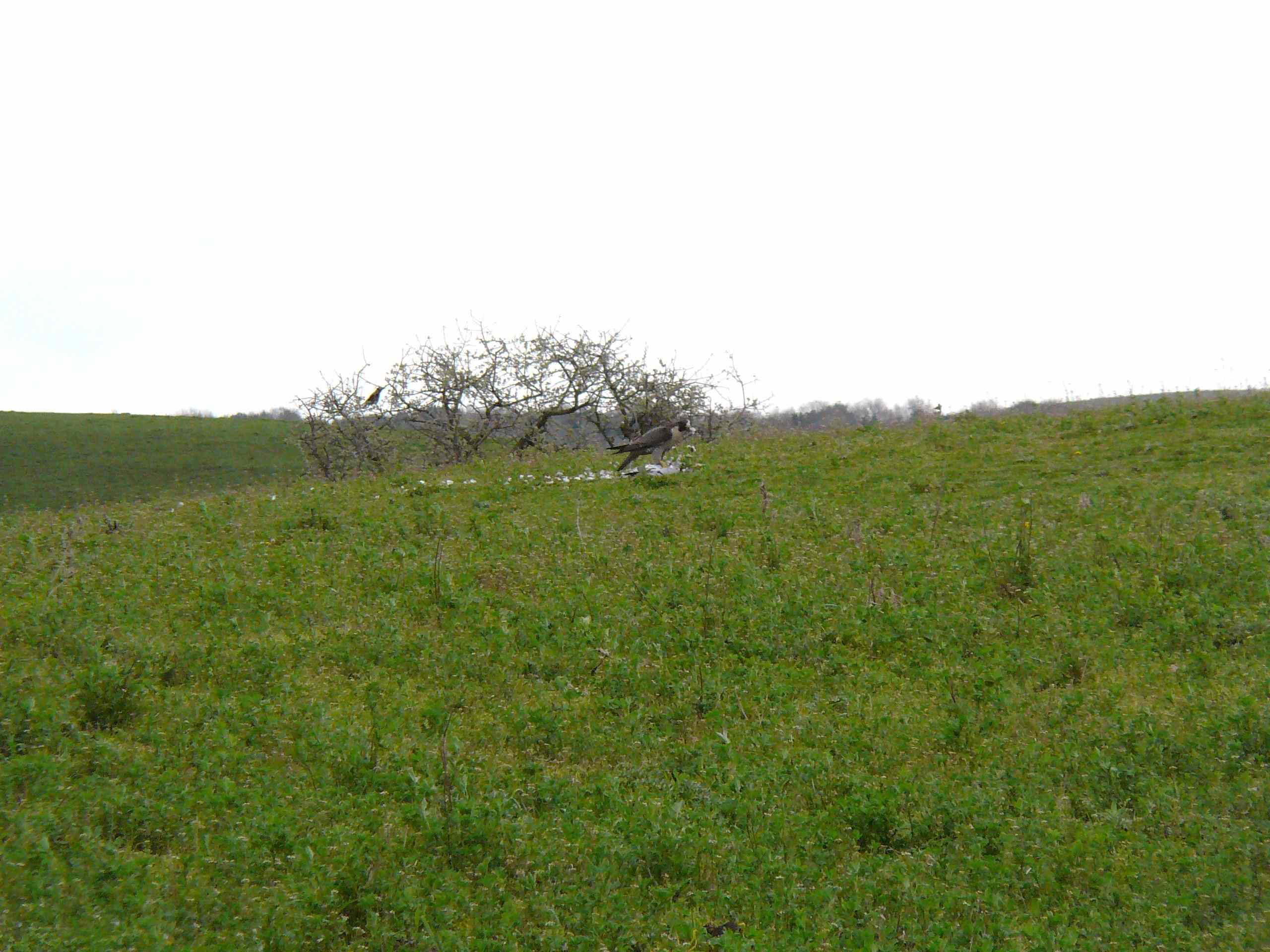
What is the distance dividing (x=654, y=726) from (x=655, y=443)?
9507 mm

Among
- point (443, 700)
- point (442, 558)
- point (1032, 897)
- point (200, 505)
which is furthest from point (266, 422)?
point (1032, 897)

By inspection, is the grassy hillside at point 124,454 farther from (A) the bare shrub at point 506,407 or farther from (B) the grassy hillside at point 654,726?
(B) the grassy hillside at point 654,726

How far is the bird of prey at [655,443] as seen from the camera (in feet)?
55.9

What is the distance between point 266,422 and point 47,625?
58.5 m

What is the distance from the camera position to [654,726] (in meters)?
7.98

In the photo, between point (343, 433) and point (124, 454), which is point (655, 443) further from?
point (124, 454)

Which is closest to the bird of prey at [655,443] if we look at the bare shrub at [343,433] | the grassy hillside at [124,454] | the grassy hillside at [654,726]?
the grassy hillside at [654,726]

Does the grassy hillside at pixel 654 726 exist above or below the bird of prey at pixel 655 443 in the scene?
below

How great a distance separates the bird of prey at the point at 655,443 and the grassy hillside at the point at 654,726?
317cm

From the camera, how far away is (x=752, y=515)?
13.8m

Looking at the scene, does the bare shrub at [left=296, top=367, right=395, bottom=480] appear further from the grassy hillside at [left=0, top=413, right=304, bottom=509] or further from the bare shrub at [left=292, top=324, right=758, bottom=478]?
the grassy hillside at [left=0, top=413, right=304, bottom=509]

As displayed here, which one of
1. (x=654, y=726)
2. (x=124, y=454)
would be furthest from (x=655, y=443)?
(x=124, y=454)

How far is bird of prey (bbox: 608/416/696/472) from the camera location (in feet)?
55.9

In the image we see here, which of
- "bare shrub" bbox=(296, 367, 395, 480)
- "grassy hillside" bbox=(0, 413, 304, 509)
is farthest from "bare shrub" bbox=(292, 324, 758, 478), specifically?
"grassy hillside" bbox=(0, 413, 304, 509)
